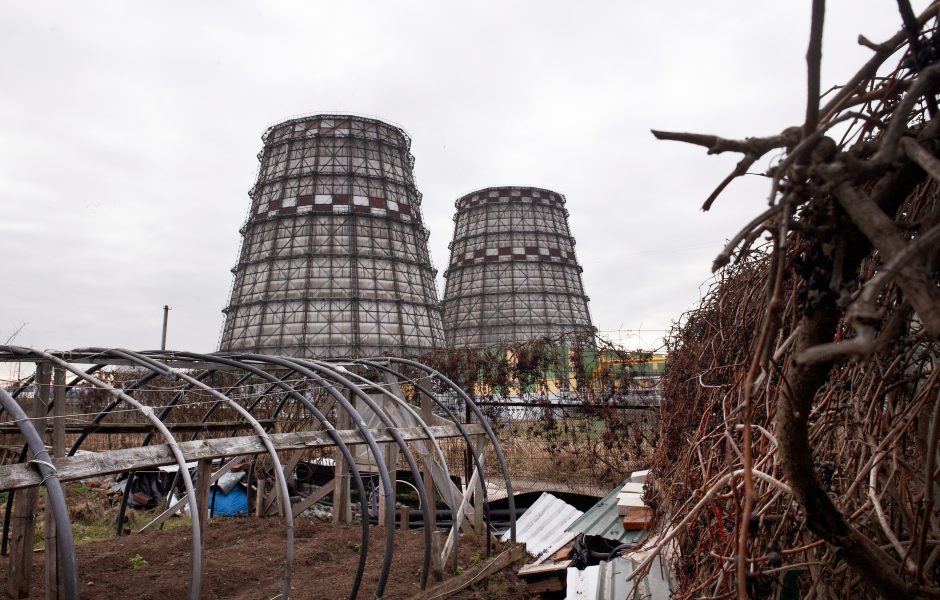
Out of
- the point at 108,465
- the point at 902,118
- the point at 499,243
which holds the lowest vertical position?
the point at 108,465

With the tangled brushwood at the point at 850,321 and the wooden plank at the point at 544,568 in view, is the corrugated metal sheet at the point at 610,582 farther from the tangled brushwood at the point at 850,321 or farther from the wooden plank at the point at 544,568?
the tangled brushwood at the point at 850,321

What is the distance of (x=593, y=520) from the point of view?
9.38m

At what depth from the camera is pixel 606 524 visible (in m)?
8.93

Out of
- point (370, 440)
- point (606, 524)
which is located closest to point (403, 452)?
point (370, 440)

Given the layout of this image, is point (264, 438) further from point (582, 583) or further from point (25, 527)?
point (582, 583)

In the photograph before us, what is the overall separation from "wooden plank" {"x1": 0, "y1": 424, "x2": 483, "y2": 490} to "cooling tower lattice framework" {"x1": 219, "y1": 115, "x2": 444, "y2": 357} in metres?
24.8

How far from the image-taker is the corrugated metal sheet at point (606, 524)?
8.23 metres

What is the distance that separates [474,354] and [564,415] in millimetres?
3164

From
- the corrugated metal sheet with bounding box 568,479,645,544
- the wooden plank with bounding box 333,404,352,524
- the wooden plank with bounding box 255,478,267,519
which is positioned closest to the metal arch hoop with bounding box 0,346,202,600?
the wooden plank with bounding box 333,404,352,524

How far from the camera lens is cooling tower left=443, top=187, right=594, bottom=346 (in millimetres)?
46344

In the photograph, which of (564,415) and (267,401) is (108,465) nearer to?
(564,415)

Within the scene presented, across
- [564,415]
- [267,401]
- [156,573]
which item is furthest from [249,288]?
[156,573]

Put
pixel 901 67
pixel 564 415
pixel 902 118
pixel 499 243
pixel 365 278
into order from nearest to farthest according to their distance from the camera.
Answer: pixel 902 118, pixel 901 67, pixel 564 415, pixel 365 278, pixel 499 243

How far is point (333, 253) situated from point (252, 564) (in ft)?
86.2
